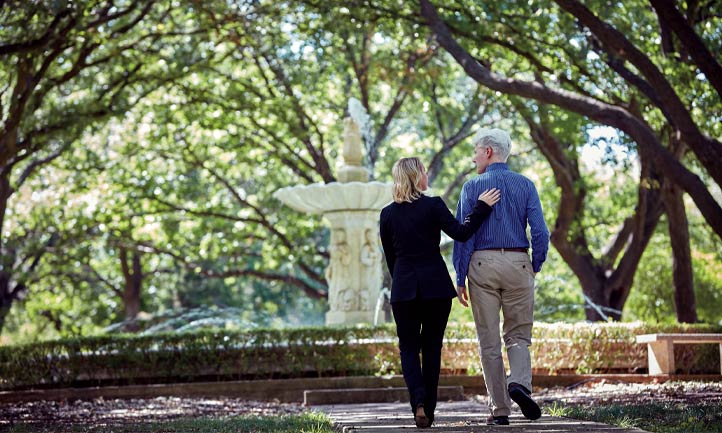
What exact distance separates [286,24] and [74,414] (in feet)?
45.1

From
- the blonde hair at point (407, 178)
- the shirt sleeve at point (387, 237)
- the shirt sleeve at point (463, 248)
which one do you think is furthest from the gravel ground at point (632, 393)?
the blonde hair at point (407, 178)

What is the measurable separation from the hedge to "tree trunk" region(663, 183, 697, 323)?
4378 mm

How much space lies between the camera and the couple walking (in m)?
6.64

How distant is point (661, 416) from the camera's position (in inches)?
280

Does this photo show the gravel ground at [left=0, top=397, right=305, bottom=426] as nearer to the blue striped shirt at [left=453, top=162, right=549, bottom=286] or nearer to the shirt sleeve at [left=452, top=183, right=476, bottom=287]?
the shirt sleeve at [left=452, top=183, right=476, bottom=287]

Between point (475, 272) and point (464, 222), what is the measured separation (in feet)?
1.10

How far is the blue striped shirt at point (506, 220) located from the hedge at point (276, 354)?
6687 mm

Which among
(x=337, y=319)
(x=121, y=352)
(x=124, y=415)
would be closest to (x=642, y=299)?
(x=337, y=319)

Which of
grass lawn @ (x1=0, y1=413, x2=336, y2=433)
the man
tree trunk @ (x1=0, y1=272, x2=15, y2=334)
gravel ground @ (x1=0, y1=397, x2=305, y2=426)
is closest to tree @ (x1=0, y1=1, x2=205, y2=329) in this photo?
gravel ground @ (x1=0, y1=397, x2=305, y2=426)

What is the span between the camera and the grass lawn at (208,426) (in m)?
7.39

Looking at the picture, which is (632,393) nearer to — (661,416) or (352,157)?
(661,416)

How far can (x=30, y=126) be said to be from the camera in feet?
53.5

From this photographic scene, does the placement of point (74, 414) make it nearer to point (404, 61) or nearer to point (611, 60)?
point (611, 60)

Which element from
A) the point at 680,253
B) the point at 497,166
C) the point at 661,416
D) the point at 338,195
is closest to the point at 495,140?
the point at 497,166
